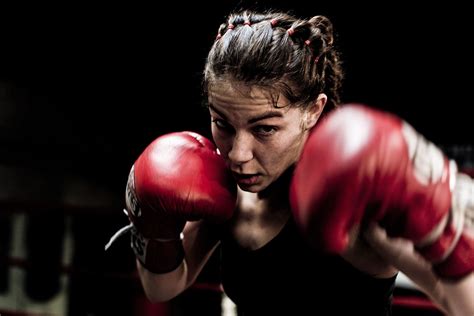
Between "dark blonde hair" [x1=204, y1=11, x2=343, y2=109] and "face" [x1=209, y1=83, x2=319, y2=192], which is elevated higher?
"dark blonde hair" [x1=204, y1=11, x2=343, y2=109]

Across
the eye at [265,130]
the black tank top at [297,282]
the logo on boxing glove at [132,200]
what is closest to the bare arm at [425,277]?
the black tank top at [297,282]

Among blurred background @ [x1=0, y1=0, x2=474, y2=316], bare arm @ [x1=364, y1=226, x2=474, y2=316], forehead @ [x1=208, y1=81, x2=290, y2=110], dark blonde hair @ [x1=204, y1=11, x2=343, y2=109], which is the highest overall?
dark blonde hair @ [x1=204, y1=11, x2=343, y2=109]

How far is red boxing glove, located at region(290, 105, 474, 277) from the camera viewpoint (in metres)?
0.66

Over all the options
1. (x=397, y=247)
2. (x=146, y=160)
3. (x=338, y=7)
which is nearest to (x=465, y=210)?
(x=397, y=247)

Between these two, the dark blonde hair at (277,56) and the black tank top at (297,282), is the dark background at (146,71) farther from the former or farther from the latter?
the black tank top at (297,282)

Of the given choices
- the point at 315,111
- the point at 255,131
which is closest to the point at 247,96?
the point at 255,131

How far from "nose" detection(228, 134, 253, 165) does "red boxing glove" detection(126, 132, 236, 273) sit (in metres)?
0.12

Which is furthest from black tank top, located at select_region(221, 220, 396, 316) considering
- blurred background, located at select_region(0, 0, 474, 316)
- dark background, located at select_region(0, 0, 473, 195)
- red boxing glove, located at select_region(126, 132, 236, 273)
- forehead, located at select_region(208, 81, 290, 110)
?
dark background, located at select_region(0, 0, 473, 195)

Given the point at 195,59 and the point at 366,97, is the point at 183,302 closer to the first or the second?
the point at 195,59

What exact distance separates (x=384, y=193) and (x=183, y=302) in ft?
15.8

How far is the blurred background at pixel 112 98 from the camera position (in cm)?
424

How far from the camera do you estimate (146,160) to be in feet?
3.35

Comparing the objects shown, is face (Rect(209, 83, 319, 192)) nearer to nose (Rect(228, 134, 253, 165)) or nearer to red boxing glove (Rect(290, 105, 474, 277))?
nose (Rect(228, 134, 253, 165))

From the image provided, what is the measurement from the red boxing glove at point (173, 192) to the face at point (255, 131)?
0.26ft
